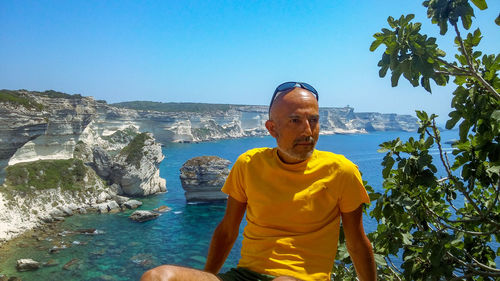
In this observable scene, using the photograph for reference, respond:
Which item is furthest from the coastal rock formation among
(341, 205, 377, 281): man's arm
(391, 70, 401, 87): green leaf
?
(341, 205, 377, 281): man's arm


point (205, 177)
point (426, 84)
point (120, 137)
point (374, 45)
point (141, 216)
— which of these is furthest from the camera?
point (120, 137)

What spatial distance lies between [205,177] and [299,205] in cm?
3504

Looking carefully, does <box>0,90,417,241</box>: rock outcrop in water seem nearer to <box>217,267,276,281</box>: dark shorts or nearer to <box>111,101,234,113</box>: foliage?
<box>217,267,276,281</box>: dark shorts

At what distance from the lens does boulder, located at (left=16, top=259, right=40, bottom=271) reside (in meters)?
19.5

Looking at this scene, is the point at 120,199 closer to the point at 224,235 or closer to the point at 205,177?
the point at 205,177

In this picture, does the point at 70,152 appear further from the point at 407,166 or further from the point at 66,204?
the point at 407,166

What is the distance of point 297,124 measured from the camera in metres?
2.20

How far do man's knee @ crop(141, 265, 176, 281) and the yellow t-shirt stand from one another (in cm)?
71

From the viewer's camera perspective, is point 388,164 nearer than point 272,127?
No

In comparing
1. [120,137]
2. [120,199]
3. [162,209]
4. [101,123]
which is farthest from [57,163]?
[101,123]

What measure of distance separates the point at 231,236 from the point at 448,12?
7.89 ft

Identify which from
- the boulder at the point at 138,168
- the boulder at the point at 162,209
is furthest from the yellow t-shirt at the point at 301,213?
the boulder at the point at 138,168

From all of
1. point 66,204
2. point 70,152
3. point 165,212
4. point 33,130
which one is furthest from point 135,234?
point 70,152

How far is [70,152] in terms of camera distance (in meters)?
38.9
